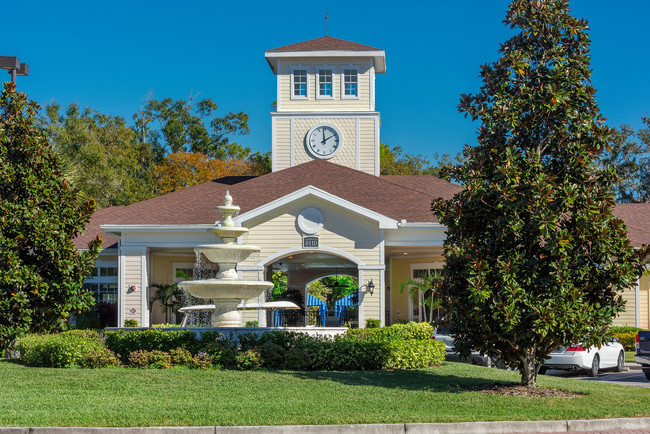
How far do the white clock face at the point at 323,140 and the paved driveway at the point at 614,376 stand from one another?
14244 millimetres

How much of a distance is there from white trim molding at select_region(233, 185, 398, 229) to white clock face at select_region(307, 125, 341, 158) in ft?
23.7

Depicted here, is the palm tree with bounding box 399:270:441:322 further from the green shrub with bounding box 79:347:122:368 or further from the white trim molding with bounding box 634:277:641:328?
the green shrub with bounding box 79:347:122:368

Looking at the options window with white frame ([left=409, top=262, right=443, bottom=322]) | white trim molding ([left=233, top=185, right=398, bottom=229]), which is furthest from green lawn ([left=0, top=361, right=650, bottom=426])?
window with white frame ([left=409, top=262, right=443, bottom=322])

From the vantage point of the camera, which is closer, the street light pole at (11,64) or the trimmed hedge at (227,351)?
the trimmed hedge at (227,351)

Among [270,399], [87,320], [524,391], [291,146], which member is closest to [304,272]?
[291,146]

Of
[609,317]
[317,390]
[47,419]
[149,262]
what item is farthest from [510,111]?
[149,262]

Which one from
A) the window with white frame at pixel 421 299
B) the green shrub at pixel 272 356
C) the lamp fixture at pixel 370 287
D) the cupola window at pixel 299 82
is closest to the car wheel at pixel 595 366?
the lamp fixture at pixel 370 287

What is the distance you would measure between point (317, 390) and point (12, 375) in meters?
6.01

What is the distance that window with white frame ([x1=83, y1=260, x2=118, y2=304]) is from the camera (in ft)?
107

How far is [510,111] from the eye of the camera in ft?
45.2

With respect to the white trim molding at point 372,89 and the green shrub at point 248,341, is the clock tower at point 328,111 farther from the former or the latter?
the green shrub at point 248,341

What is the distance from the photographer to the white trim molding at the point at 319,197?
26.2 m

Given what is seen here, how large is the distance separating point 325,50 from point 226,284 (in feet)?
56.1

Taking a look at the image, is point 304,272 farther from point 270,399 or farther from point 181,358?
point 270,399
